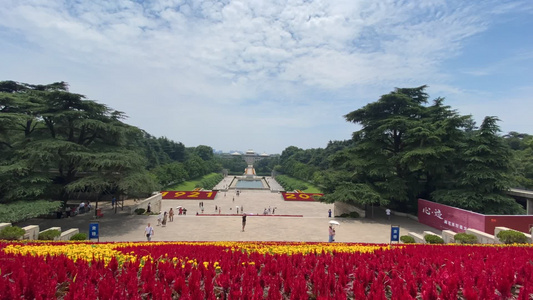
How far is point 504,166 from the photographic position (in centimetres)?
2052

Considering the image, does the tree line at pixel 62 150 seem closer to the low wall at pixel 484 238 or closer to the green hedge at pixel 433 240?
the green hedge at pixel 433 240

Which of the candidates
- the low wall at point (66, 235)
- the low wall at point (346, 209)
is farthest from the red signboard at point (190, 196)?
the low wall at point (66, 235)

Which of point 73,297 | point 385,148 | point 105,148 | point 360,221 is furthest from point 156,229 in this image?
point 385,148

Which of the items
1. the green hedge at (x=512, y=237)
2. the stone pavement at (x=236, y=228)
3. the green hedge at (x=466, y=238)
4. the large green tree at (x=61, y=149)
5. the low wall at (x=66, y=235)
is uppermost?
the large green tree at (x=61, y=149)

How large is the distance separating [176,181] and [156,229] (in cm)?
3729

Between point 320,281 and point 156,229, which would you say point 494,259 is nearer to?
point 320,281

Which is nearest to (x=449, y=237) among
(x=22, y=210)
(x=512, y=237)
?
(x=512, y=237)

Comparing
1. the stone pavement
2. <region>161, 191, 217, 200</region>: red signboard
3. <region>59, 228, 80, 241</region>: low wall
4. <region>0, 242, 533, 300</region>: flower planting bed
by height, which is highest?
<region>0, 242, 533, 300</region>: flower planting bed

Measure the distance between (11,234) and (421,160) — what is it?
2602 centimetres

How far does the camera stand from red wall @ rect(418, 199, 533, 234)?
16.5 meters

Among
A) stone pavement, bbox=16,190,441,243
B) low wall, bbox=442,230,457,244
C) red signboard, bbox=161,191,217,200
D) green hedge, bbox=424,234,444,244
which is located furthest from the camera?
red signboard, bbox=161,191,217,200

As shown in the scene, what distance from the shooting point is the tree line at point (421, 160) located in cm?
2028

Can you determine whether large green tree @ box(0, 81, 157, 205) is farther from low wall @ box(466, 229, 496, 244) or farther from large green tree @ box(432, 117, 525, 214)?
large green tree @ box(432, 117, 525, 214)

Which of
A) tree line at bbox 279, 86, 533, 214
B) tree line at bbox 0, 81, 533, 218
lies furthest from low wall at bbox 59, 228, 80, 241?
tree line at bbox 279, 86, 533, 214
